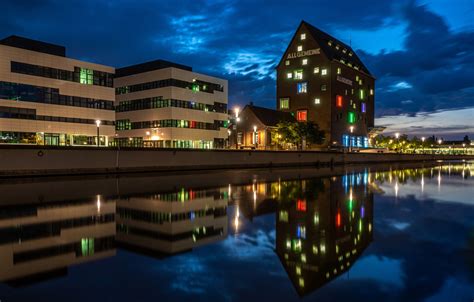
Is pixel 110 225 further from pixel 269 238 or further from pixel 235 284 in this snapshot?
pixel 235 284

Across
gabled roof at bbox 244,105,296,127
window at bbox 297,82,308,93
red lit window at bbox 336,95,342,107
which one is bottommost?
gabled roof at bbox 244,105,296,127

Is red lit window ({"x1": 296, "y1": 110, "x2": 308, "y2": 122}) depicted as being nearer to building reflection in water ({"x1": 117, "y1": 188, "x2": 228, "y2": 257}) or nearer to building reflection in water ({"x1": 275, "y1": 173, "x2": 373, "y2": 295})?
building reflection in water ({"x1": 117, "y1": 188, "x2": 228, "y2": 257})

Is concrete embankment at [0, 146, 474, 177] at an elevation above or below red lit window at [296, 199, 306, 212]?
above

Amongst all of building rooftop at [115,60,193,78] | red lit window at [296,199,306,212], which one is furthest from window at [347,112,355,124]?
red lit window at [296,199,306,212]

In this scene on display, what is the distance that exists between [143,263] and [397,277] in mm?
5387

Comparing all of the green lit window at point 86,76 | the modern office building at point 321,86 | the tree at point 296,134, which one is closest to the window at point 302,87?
the modern office building at point 321,86

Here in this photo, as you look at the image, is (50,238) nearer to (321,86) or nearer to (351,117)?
(321,86)

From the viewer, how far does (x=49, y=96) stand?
62.8 meters

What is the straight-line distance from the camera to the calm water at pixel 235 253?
653 centimetres

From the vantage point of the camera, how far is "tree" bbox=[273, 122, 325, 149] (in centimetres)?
8500

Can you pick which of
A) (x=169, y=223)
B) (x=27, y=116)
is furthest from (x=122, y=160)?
(x=169, y=223)

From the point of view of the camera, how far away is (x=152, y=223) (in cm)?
1253

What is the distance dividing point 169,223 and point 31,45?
208 feet

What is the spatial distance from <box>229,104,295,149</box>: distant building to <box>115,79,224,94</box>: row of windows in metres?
9.85
